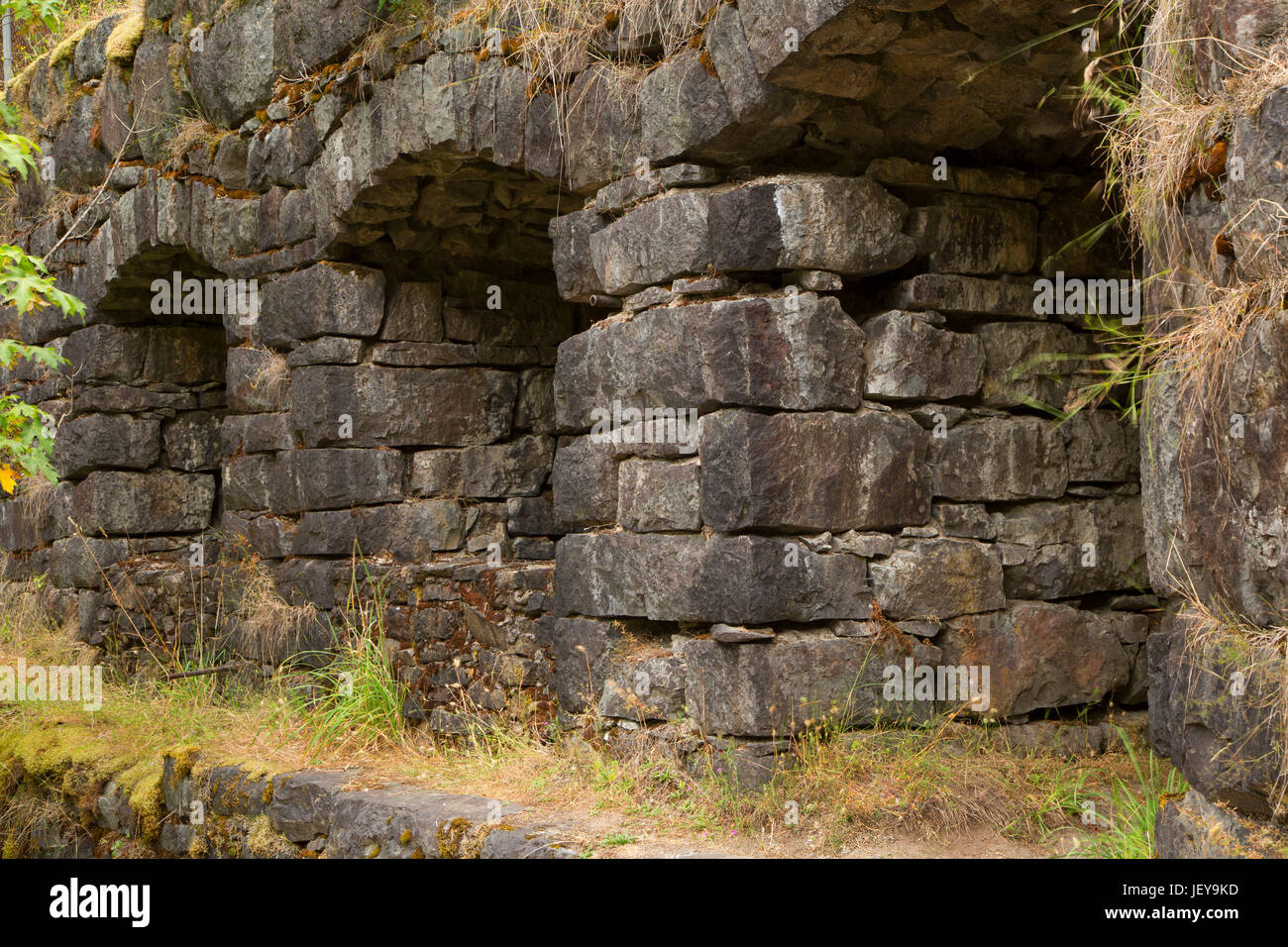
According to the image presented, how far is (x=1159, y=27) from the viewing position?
2.99 m

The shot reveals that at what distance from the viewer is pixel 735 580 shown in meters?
4.32

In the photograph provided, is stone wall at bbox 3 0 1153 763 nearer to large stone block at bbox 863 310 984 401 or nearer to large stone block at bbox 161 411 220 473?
large stone block at bbox 863 310 984 401

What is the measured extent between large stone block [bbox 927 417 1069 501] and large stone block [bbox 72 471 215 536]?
210 inches

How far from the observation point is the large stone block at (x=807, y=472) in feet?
14.1

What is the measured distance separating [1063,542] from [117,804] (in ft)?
14.8

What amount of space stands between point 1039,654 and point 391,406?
131 inches

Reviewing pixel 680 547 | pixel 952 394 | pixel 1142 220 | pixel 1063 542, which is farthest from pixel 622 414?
pixel 1142 220

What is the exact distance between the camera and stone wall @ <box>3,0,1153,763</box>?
4.36 metres

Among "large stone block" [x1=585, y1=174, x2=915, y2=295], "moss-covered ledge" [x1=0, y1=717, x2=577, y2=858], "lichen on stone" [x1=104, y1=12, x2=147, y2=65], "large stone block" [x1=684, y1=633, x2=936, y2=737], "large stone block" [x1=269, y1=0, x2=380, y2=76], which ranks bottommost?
"moss-covered ledge" [x1=0, y1=717, x2=577, y2=858]

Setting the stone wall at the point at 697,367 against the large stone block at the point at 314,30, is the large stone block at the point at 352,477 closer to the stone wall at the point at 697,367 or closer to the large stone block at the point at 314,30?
the stone wall at the point at 697,367

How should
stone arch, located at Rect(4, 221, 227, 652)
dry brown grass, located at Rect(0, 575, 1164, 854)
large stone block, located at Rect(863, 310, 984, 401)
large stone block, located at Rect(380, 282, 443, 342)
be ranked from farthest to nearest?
stone arch, located at Rect(4, 221, 227, 652)
large stone block, located at Rect(380, 282, 443, 342)
large stone block, located at Rect(863, 310, 984, 401)
dry brown grass, located at Rect(0, 575, 1164, 854)

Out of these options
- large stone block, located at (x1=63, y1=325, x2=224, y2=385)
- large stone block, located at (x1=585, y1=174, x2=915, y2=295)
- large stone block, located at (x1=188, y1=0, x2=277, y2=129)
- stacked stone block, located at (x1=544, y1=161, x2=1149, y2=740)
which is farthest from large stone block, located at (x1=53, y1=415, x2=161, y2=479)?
large stone block, located at (x1=585, y1=174, x2=915, y2=295)

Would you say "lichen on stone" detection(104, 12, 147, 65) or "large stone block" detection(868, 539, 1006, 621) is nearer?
"large stone block" detection(868, 539, 1006, 621)

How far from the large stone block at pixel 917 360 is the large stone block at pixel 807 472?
4.8 inches
